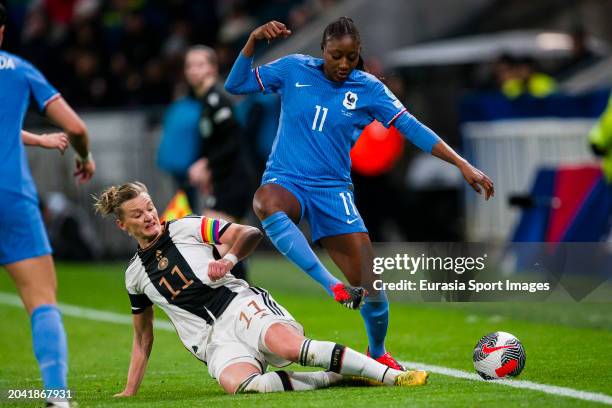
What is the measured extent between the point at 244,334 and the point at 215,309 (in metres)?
0.26

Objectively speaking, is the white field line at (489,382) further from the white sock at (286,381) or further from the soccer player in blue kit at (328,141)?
the white sock at (286,381)

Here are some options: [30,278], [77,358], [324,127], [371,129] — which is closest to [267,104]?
[371,129]

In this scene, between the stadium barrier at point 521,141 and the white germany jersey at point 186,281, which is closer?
the white germany jersey at point 186,281

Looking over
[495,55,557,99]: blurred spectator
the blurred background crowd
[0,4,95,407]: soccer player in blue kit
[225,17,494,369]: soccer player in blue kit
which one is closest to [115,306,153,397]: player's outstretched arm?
[225,17,494,369]: soccer player in blue kit

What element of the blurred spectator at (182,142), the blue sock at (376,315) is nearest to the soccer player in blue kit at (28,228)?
the blue sock at (376,315)

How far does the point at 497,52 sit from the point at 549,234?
19.2ft

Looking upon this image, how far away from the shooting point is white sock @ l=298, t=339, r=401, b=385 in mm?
7152

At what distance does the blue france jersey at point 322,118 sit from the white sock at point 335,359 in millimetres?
1120

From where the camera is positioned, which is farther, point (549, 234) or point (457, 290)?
point (549, 234)

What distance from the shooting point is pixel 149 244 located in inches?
302

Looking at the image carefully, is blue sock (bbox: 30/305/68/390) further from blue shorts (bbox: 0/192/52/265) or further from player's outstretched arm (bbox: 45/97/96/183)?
player's outstretched arm (bbox: 45/97/96/183)

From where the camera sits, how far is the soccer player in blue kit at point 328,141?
25.3ft

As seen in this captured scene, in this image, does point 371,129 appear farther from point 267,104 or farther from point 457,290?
point 457,290

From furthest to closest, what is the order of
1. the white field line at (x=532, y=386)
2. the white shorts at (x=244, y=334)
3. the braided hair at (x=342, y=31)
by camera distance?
1. the braided hair at (x=342, y=31)
2. the white shorts at (x=244, y=334)
3. the white field line at (x=532, y=386)
